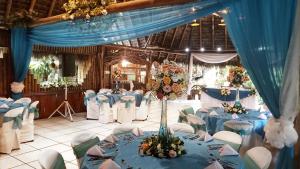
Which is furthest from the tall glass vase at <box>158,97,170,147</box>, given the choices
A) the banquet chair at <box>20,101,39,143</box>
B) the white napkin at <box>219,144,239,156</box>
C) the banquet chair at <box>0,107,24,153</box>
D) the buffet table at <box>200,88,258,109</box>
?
the buffet table at <box>200,88,258,109</box>

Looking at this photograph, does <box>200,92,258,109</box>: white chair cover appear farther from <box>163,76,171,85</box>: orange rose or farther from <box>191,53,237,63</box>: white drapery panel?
Answer: <box>163,76,171,85</box>: orange rose

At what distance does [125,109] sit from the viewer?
741cm

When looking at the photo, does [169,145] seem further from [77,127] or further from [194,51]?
[194,51]

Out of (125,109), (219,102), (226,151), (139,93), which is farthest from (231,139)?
(219,102)

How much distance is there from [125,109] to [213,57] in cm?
778

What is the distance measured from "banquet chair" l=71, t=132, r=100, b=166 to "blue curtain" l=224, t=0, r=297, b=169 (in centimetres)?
196

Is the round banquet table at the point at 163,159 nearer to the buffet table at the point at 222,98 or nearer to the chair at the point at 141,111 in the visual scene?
the chair at the point at 141,111

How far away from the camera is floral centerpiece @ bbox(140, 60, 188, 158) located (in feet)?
7.69

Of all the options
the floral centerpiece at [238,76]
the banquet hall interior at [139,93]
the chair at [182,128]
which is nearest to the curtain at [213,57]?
the banquet hall interior at [139,93]

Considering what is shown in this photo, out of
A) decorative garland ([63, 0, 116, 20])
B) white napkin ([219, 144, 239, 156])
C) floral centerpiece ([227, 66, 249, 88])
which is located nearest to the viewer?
white napkin ([219, 144, 239, 156])

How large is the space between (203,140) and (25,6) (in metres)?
7.22

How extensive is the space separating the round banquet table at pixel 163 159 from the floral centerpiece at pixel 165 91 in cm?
7

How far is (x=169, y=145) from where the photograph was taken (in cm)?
243

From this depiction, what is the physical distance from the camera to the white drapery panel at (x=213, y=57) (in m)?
13.1
